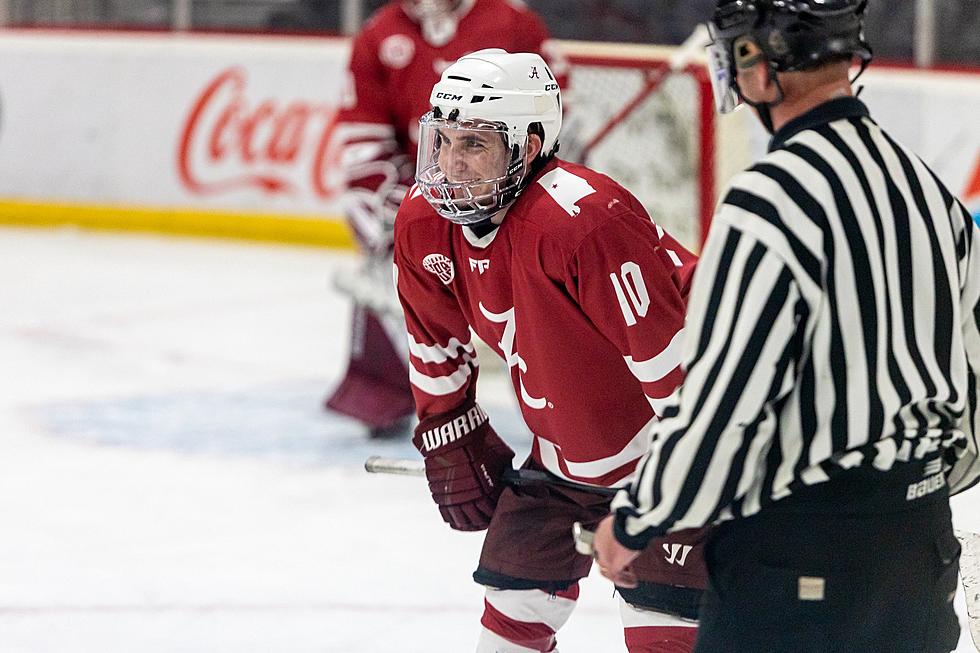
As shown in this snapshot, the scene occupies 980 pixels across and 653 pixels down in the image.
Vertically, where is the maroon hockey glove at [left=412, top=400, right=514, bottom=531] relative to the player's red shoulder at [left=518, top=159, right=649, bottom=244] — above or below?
below

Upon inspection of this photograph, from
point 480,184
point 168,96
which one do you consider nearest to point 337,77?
point 168,96

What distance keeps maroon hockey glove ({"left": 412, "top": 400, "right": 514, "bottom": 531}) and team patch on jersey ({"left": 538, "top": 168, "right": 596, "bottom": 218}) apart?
0.34 metres

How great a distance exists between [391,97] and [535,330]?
2.27 meters

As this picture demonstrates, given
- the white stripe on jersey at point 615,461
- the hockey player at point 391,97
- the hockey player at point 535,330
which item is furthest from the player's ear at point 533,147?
the hockey player at point 391,97

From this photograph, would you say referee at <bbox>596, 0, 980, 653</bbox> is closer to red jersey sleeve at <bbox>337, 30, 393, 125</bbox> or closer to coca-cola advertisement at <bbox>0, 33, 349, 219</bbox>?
red jersey sleeve at <bbox>337, 30, 393, 125</bbox>

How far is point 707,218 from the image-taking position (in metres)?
5.19

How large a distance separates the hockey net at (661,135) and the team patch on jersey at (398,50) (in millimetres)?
1132

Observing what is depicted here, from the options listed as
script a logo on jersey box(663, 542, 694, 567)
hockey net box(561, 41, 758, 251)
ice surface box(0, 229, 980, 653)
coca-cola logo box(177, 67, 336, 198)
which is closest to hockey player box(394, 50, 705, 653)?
script a logo on jersey box(663, 542, 694, 567)

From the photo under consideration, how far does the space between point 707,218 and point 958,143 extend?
2.94ft

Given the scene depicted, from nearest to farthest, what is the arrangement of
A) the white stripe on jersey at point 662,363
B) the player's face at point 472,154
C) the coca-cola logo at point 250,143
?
the white stripe on jersey at point 662,363 → the player's face at point 472,154 → the coca-cola logo at point 250,143

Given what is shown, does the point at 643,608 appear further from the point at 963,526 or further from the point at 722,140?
the point at 722,140

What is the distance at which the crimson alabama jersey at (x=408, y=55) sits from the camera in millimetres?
4082

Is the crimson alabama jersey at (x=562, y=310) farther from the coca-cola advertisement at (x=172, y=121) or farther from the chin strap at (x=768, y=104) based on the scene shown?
the coca-cola advertisement at (x=172, y=121)

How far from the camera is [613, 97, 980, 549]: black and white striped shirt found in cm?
134
